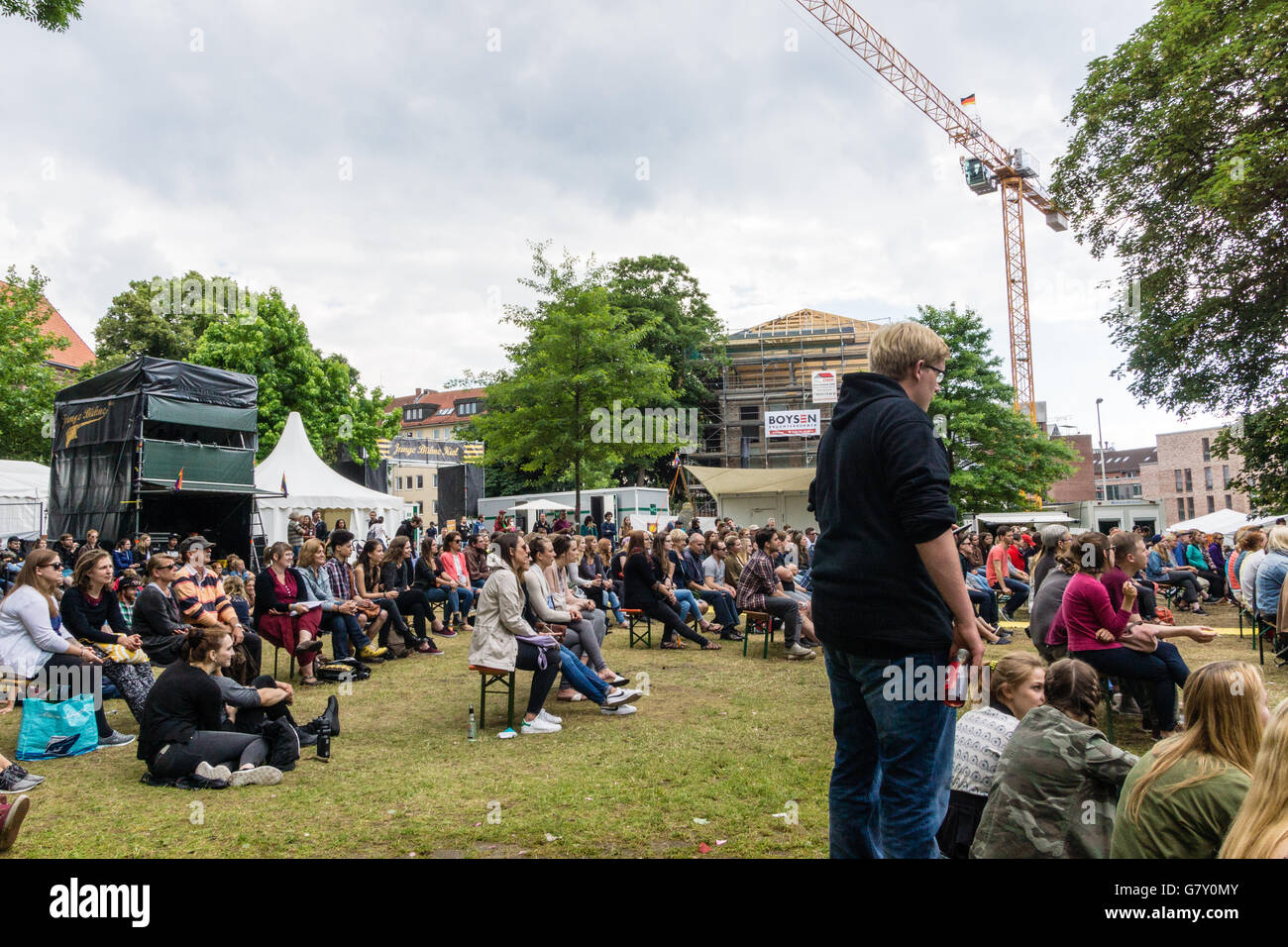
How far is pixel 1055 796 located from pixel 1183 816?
2.07ft

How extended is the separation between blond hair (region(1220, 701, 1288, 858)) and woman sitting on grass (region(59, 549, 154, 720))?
736cm

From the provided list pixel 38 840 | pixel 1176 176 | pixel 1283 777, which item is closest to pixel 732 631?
pixel 38 840

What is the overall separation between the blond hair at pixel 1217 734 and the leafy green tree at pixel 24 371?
119 feet

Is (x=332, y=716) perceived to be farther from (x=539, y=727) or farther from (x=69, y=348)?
(x=69, y=348)

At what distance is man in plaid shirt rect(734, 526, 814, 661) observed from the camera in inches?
410

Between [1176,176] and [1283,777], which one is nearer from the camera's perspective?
[1283,777]

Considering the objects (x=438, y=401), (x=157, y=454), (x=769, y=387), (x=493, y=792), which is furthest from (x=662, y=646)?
(x=438, y=401)

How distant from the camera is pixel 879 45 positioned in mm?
58719

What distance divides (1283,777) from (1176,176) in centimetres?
2163

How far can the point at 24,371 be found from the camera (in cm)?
3016

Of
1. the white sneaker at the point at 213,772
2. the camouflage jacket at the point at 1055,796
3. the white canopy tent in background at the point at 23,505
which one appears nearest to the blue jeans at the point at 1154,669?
the camouflage jacket at the point at 1055,796
